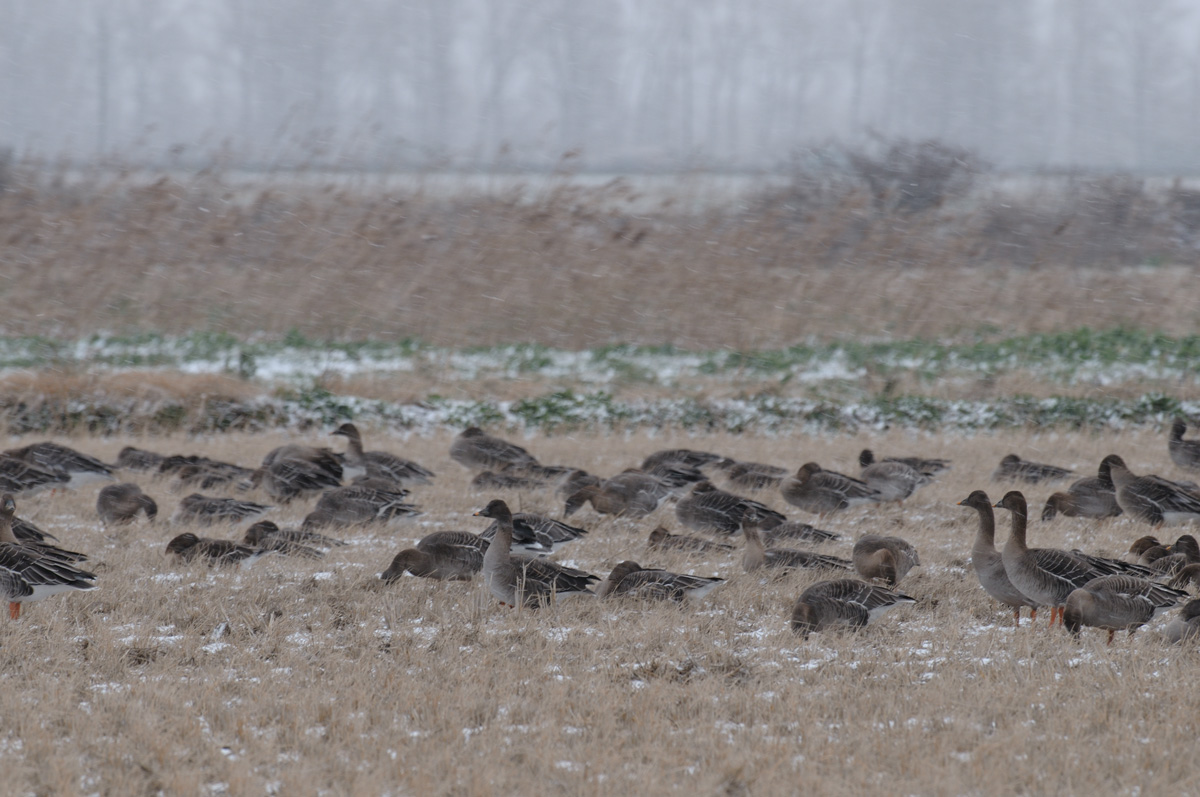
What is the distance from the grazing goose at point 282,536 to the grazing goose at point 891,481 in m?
5.34

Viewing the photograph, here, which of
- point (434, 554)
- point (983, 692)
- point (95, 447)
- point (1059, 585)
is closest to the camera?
point (983, 692)

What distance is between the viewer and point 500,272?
21500mm

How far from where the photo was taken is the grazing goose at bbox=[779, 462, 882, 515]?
1029cm

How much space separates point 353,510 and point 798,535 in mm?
4149

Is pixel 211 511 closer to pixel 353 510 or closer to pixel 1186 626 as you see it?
pixel 353 510

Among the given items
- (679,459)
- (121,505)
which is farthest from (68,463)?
(679,459)

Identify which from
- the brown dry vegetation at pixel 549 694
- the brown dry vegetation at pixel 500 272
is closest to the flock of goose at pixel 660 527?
the brown dry vegetation at pixel 549 694

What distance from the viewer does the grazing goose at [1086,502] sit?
10062 millimetres

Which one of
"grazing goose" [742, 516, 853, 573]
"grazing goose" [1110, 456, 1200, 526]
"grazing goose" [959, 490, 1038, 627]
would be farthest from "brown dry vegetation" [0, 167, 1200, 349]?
"grazing goose" [959, 490, 1038, 627]

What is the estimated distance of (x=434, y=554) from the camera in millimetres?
7746

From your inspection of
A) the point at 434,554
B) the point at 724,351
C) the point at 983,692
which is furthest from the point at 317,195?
the point at 983,692

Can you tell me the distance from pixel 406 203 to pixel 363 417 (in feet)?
26.0

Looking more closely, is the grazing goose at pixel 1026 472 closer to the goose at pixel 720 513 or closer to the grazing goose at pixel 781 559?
the goose at pixel 720 513

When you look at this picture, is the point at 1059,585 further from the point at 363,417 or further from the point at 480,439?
the point at 363,417
